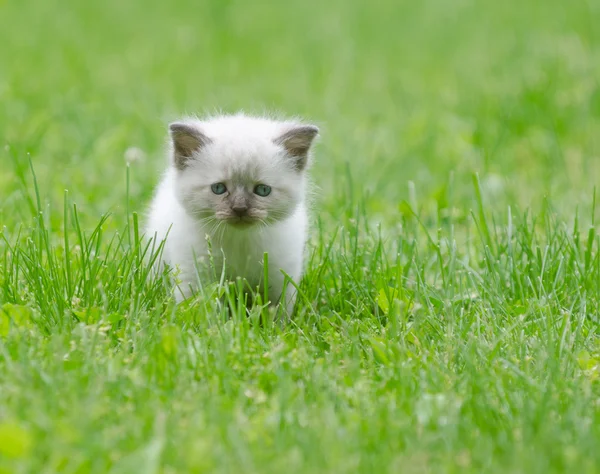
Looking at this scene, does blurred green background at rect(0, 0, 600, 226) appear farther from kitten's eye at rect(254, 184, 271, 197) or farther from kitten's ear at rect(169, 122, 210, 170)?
kitten's eye at rect(254, 184, 271, 197)

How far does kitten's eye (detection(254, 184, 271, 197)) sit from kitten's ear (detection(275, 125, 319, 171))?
0.71ft

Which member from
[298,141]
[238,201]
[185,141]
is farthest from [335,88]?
[238,201]

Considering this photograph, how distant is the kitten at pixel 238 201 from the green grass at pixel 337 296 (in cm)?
19

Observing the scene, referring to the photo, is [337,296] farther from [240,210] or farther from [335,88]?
[335,88]

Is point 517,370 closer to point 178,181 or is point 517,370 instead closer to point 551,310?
point 551,310

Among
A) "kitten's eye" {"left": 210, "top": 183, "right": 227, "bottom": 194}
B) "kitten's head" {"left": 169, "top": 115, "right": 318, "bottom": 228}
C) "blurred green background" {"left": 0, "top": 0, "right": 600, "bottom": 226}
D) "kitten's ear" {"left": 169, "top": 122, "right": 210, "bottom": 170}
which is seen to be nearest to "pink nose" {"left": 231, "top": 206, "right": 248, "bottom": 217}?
"kitten's head" {"left": 169, "top": 115, "right": 318, "bottom": 228}

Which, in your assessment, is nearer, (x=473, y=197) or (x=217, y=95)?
(x=473, y=197)

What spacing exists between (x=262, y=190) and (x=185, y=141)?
0.40 m

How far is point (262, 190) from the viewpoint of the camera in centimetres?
390

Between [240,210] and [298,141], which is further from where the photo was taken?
[298,141]

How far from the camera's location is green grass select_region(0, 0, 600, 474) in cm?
257

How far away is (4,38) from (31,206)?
207 inches

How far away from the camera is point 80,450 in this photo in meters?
2.44

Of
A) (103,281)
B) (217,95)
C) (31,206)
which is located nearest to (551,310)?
(103,281)
